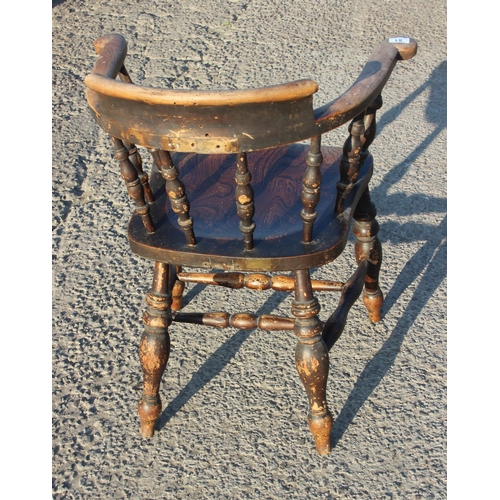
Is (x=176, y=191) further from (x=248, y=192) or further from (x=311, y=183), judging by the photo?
(x=311, y=183)

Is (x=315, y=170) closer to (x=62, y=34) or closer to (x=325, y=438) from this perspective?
(x=325, y=438)

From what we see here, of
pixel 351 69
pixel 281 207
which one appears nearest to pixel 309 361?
pixel 281 207

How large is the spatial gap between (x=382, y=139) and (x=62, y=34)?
6.83 feet

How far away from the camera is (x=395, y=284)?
254 centimetres

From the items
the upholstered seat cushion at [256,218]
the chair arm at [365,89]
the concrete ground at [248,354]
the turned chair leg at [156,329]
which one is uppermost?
the chair arm at [365,89]

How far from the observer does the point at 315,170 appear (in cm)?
151

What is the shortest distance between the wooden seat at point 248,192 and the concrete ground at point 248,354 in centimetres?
13

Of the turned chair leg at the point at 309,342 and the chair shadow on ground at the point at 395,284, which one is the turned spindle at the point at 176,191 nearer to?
the turned chair leg at the point at 309,342

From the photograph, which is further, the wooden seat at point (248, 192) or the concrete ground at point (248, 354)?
the concrete ground at point (248, 354)

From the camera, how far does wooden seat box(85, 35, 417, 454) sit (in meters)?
1.41

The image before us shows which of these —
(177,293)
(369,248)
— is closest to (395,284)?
(369,248)

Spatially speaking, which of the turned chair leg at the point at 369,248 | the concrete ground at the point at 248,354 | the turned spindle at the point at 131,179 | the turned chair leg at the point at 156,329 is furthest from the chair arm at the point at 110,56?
the concrete ground at the point at 248,354

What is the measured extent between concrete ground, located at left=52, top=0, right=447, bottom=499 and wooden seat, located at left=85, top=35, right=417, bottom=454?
132 mm

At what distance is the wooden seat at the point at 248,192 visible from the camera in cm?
141
